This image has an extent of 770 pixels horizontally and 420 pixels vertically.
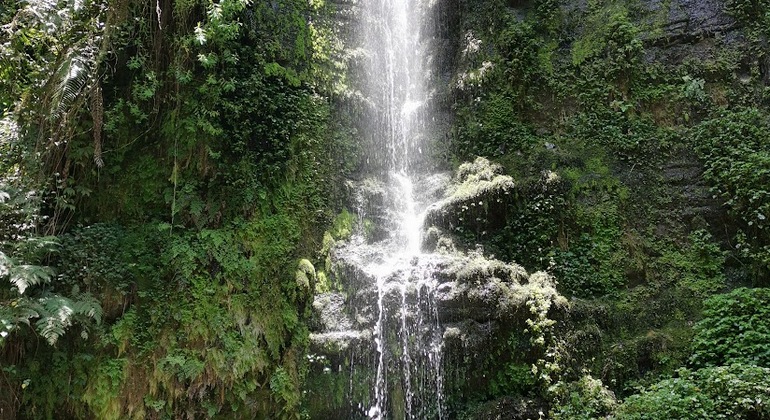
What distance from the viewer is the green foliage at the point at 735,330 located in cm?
564

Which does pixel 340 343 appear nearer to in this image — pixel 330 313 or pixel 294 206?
pixel 330 313

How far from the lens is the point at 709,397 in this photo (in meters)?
5.02

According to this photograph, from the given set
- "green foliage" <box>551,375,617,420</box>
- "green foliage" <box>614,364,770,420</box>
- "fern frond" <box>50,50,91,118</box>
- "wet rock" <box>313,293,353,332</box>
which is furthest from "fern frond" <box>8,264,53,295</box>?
"green foliage" <box>614,364,770,420</box>

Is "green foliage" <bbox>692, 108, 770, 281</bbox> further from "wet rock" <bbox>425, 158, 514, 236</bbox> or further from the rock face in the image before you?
"wet rock" <bbox>425, 158, 514, 236</bbox>

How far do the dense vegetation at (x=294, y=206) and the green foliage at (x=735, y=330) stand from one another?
0.09 ft

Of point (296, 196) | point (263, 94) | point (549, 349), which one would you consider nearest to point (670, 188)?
point (549, 349)

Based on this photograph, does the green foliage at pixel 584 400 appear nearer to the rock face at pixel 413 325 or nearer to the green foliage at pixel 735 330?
the rock face at pixel 413 325

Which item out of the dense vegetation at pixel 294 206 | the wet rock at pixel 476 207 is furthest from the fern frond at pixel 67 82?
the wet rock at pixel 476 207

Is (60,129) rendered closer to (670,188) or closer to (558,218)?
(558,218)

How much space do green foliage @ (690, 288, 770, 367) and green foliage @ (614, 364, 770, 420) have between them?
21.1 inches

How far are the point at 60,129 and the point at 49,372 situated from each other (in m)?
3.10

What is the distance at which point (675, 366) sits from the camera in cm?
605

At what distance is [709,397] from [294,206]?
5677 mm

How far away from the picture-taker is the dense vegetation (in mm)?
5957
